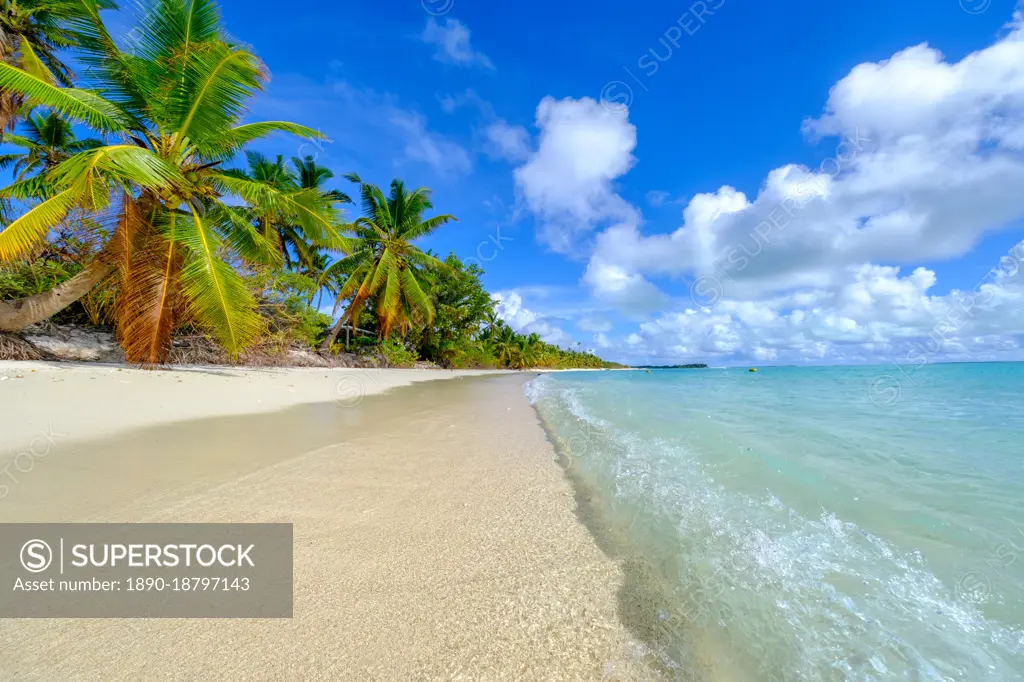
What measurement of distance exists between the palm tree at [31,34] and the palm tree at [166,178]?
143 centimetres

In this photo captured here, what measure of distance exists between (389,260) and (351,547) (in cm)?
1893

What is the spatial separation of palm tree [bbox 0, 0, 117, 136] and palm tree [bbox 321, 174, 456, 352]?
10508 mm

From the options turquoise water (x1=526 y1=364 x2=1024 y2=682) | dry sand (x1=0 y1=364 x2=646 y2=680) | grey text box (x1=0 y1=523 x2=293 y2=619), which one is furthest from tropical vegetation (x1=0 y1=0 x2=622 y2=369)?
turquoise water (x1=526 y1=364 x2=1024 y2=682)

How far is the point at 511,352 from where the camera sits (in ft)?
151

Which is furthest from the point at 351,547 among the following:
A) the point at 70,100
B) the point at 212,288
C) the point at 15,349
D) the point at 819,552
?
the point at 15,349

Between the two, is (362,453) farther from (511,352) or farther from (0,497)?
(511,352)

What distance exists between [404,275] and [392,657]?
65.6 ft

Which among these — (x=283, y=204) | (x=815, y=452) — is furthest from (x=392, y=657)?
(x=283, y=204)

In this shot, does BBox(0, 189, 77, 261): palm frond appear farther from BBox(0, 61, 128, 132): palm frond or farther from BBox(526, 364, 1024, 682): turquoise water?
BBox(526, 364, 1024, 682): turquoise water

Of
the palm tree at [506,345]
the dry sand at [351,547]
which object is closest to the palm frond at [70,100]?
the dry sand at [351,547]

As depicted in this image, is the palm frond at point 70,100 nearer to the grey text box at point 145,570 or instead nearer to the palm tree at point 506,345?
the grey text box at point 145,570

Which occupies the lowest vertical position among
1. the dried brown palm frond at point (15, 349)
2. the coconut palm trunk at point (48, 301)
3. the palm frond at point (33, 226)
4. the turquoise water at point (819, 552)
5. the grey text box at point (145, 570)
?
the grey text box at point (145, 570)

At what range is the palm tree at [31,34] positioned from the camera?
852 cm

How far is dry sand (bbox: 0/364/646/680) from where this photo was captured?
1.37 meters
